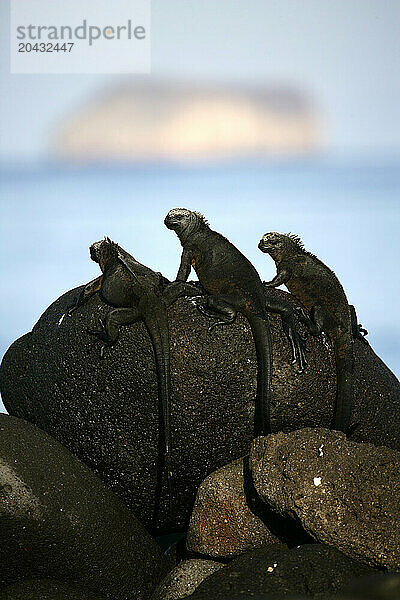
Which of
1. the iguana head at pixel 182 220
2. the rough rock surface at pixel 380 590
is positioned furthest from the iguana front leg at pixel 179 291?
the rough rock surface at pixel 380 590

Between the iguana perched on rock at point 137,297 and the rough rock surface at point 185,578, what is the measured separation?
2.50ft

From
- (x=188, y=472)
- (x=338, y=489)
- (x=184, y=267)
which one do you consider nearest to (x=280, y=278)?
(x=184, y=267)

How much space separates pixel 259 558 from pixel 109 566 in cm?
106

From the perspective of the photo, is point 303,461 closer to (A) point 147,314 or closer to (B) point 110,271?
(A) point 147,314

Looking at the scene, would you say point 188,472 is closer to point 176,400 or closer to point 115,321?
point 176,400

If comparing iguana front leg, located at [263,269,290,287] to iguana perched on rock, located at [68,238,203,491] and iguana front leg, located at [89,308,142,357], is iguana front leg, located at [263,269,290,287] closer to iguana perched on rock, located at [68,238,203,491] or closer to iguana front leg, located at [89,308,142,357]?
iguana perched on rock, located at [68,238,203,491]

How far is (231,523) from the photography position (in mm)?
4324

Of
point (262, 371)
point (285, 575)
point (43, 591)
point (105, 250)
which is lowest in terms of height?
point (43, 591)

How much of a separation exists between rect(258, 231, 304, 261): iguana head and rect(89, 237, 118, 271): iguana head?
1.07 metres

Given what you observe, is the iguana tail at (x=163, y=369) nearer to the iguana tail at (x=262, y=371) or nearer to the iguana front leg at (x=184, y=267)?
the iguana front leg at (x=184, y=267)

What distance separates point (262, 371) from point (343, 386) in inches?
23.6

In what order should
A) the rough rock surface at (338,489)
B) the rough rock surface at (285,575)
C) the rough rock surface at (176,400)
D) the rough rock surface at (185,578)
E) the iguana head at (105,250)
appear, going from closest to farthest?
the rough rock surface at (285,575) → the rough rock surface at (338,489) → the rough rock surface at (185,578) → the rough rock surface at (176,400) → the iguana head at (105,250)

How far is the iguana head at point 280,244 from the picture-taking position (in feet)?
17.3

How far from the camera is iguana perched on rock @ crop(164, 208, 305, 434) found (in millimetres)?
4766
